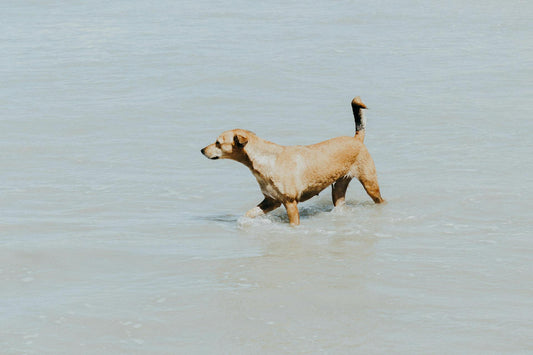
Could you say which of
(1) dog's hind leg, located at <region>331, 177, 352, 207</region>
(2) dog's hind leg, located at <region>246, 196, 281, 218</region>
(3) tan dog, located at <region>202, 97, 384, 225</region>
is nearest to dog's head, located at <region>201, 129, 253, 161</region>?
(3) tan dog, located at <region>202, 97, 384, 225</region>

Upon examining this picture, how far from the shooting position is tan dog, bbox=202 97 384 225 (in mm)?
8930

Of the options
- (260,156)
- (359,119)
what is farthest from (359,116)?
(260,156)

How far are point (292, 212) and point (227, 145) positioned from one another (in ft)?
3.15

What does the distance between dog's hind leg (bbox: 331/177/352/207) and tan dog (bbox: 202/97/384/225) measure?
1cm

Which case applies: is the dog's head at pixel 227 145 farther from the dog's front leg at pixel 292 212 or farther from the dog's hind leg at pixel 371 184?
the dog's hind leg at pixel 371 184

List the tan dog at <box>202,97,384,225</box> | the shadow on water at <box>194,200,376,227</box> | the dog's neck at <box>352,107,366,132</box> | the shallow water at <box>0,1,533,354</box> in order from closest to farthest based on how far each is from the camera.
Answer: the shallow water at <box>0,1,533,354</box> → the tan dog at <box>202,97,384,225</box> → the shadow on water at <box>194,200,376,227</box> → the dog's neck at <box>352,107,366,132</box>

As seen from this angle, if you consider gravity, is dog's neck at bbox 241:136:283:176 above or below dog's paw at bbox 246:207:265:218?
above

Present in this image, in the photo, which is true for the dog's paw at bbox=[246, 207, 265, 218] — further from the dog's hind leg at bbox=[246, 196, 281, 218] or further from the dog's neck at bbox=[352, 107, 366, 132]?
the dog's neck at bbox=[352, 107, 366, 132]

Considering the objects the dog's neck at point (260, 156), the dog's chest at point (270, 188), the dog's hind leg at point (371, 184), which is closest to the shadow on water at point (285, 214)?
the dog's hind leg at point (371, 184)

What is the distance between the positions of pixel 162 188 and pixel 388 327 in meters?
5.27

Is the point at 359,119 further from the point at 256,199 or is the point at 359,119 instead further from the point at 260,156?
the point at 256,199

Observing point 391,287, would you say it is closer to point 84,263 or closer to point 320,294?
point 320,294

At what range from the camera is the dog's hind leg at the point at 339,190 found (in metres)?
9.82

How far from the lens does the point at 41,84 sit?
17672 mm
